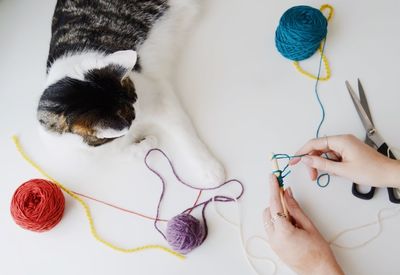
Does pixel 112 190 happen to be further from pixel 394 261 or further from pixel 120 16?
pixel 394 261

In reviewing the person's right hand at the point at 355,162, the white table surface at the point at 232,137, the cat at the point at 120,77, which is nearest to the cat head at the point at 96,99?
the cat at the point at 120,77

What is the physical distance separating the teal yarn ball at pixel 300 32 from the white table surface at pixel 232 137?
5 cm

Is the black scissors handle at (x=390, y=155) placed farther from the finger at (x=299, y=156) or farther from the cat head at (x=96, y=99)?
the cat head at (x=96, y=99)

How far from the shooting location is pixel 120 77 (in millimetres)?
1038

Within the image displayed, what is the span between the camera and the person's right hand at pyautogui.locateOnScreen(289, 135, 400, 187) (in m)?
1.07

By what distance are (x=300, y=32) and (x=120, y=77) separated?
1.95 feet

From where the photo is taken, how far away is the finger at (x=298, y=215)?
112 centimetres

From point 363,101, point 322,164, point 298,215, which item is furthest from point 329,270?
point 363,101

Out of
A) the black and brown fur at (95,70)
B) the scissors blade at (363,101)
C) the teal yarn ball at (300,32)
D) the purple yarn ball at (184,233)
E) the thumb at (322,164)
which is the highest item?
the teal yarn ball at (300,32)

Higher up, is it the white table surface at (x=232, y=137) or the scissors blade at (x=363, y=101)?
the scissors blade at (x=363, y=101)

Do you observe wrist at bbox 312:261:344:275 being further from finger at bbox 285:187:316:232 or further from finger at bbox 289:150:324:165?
finger at bbox 289:150:324:165

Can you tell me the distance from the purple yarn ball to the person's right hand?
1.21ft

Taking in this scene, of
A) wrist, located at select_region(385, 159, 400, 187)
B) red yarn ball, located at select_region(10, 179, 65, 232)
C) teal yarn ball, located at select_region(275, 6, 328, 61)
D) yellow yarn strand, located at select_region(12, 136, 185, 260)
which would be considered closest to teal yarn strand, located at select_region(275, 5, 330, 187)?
teal yarn ball, located at select_region(275, 6, 328, 61)

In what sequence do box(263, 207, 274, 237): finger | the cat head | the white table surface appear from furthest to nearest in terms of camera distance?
1. the white table surface
2. box(263, 207, 274, 237): finger
3. the cat head
